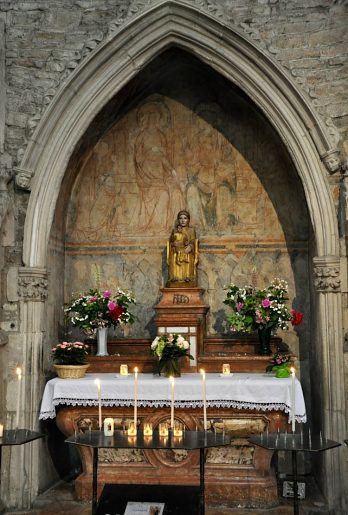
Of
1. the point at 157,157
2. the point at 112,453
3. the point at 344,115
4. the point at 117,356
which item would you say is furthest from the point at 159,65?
the point at 112,453

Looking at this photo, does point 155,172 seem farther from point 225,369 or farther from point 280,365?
point 280,365

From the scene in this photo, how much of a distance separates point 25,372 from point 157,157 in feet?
12.2

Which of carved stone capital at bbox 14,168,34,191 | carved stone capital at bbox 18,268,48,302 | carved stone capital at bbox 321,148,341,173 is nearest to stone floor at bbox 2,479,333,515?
carved stone capital at bbox 18,268,48,302

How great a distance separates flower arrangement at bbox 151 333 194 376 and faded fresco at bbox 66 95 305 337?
1481mm

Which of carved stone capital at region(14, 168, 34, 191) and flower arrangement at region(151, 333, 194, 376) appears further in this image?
carved stone capital at region(14, 168, 34, 191)

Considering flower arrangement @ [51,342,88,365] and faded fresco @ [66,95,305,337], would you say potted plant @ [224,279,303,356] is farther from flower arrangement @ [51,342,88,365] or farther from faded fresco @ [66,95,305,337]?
flower arrangement @ [51,342,88,365]

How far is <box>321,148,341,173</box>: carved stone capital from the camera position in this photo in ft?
23.4

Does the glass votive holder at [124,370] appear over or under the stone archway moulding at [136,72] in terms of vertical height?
under

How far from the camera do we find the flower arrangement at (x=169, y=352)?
7.11m

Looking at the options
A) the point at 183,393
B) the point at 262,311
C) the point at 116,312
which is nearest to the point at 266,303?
the point at 262,311

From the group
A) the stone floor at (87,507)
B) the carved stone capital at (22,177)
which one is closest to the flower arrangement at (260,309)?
the stone floor at (87,507)

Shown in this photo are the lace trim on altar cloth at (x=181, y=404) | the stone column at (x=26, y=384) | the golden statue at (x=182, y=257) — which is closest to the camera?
the lace trim on altar cloth at (x=181, y=404)

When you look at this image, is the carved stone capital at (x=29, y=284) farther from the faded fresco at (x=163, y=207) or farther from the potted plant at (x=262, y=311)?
the potted plant at (x=262, y=311)

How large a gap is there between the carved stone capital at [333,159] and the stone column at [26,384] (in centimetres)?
371
